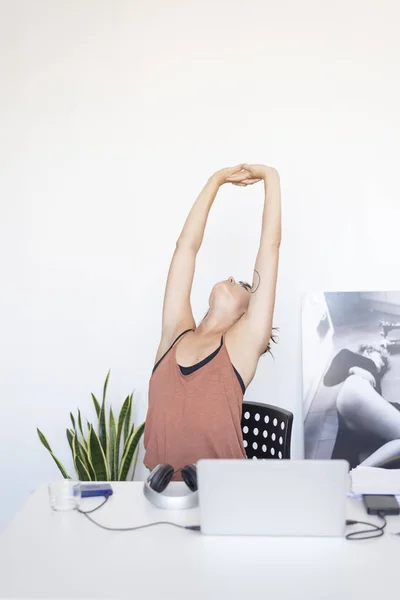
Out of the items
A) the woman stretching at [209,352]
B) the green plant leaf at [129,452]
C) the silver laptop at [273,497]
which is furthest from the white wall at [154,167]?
the silver laptop at [273,497]

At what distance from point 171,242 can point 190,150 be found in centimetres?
50

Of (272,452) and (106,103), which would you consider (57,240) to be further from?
(272,452)

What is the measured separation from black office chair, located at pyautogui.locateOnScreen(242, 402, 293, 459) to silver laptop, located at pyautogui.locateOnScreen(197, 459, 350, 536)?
787mm

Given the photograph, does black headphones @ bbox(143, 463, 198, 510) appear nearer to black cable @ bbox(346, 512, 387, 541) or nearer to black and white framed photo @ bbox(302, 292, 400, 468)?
black cable @ bbox(346, 512, 387, 541)

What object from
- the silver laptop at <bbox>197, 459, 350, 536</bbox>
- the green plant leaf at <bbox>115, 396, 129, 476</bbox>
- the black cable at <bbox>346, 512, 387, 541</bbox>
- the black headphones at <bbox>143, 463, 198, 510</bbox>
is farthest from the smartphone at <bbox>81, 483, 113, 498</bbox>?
the green plant leaf at <bbox>115, 396, 129, 476</bbox>

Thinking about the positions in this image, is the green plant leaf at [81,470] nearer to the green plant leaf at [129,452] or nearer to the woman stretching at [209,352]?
the green plant leaf at [129,452]

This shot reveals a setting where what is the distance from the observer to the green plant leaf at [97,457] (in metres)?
3.20

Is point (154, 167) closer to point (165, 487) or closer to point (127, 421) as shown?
point (127, 421)

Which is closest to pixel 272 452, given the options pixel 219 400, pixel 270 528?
pixel 219 400

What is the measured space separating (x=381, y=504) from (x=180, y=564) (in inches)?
23.7

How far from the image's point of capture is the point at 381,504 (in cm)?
177

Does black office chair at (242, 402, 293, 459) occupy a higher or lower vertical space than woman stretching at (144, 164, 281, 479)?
lower

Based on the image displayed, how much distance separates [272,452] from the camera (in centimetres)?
250

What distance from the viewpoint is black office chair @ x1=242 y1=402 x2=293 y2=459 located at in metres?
2.41
